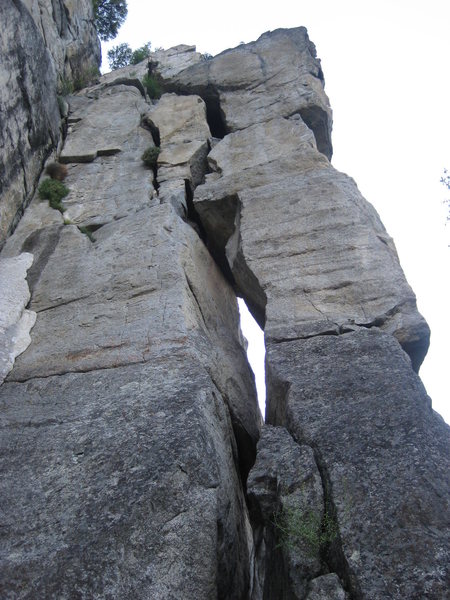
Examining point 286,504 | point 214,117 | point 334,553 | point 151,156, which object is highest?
point 214,117

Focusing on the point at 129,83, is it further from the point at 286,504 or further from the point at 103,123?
the point at 286,504

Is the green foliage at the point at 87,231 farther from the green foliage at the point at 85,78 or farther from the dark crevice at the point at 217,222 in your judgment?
the green foliage at the point at 85,78

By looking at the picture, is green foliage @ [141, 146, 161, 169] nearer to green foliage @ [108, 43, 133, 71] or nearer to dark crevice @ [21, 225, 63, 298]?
dark crevice @ [21, 225, 63, 298]

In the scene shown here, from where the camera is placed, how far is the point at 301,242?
24.7 ft

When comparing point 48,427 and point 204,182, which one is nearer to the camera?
point 48,427

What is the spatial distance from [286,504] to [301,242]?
3924 mm

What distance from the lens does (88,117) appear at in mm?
12281

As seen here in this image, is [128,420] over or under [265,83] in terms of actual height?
under

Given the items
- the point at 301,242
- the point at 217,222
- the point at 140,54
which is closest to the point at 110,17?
the point at 140,54

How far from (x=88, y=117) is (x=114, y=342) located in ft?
25.1

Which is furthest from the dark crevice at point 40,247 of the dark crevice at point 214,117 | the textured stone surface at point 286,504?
the dark crevice at point 214,117

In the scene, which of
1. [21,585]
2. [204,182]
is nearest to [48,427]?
[21,585]

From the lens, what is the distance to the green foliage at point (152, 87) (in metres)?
13.7

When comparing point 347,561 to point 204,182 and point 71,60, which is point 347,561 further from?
point 71,60
